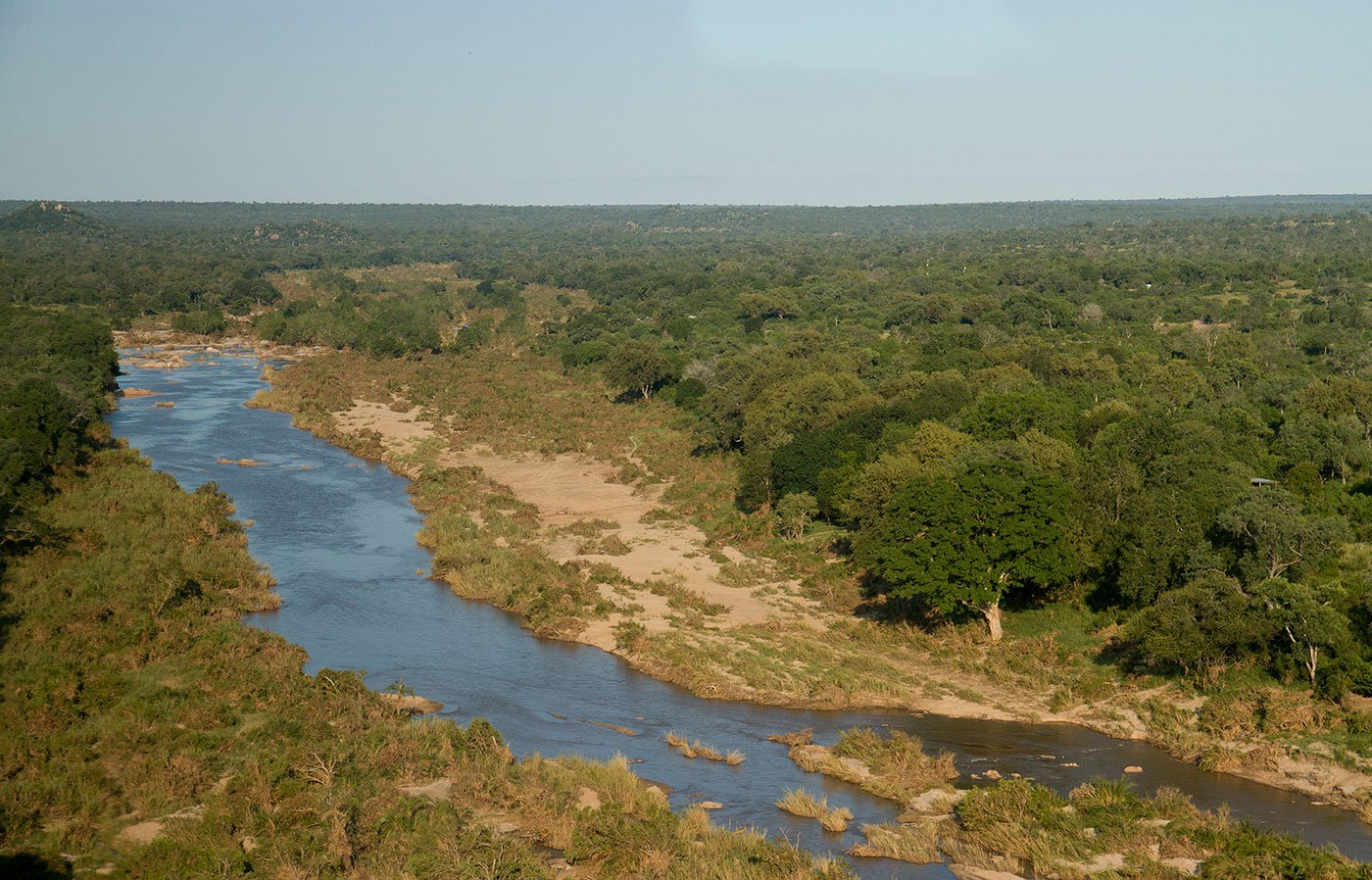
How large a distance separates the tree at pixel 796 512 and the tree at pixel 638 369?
31.7m

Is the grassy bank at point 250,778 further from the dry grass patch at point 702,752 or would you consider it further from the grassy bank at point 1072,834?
the grassy bank at point 1072,834

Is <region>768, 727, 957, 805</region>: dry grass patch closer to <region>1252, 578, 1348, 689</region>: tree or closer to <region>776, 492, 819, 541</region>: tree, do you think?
<region>1252, 578, 1348, 689</region>: tree

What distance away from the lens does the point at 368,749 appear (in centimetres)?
2689

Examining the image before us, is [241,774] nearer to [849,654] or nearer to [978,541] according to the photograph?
[849,654]

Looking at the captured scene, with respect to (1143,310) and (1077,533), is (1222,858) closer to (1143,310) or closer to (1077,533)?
(1077,533)

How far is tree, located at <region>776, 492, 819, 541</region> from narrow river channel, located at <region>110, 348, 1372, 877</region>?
37.7 ft

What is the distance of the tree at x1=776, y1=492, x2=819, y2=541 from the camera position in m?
45.6

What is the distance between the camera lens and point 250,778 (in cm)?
2461

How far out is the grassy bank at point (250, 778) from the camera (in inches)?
854

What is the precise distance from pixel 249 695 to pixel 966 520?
20.1 meters

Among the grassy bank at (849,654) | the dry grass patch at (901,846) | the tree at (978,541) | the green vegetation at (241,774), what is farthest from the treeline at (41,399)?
the dry grass patch at (901,846)

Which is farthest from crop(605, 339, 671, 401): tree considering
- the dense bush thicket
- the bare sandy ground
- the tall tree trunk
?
the tall tree trunk

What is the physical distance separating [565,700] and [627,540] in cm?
1517

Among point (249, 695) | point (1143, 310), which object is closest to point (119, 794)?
point (249, 695)
